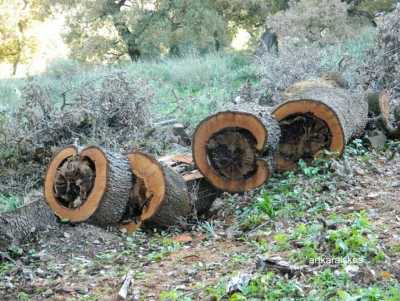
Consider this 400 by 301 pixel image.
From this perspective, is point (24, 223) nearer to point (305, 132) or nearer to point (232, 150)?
point (232, 150)

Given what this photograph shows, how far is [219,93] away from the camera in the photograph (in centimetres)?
1172

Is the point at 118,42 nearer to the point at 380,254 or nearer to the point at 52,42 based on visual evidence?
the point at 52,42

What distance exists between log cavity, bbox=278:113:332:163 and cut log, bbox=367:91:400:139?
168 cm

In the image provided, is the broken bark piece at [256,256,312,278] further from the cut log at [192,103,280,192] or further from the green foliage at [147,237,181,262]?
the cut log at [192,103,280,192]

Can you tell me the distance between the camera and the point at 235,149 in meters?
6.04

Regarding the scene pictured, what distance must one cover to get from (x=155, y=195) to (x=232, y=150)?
3.27 feet

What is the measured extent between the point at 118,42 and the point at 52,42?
9.49 meters

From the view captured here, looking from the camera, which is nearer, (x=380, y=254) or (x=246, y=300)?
(x=246, y=300)

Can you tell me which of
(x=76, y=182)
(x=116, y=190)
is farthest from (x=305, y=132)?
(x=76, y=182)

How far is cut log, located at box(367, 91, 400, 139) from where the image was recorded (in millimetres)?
7707

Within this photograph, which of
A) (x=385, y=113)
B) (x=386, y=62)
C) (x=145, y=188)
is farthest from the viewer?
(x=386, y=62)

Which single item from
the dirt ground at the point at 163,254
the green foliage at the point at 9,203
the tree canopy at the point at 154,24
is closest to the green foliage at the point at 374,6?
the tree canopy at the point at 154,24

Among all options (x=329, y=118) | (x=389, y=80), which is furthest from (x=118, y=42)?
(x=329, y=118)

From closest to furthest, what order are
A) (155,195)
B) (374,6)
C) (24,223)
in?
(24,223), (155,195), (374,6)
